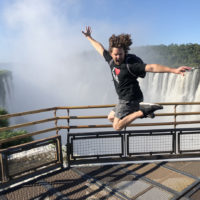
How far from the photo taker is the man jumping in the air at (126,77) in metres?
3.14

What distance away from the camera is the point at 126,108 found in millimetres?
3564

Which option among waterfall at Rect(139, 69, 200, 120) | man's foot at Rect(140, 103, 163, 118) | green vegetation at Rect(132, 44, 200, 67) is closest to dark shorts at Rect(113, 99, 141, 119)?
man's foot at Rect(140, 103, 163, 118)

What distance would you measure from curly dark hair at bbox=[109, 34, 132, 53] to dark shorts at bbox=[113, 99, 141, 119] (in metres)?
0.97

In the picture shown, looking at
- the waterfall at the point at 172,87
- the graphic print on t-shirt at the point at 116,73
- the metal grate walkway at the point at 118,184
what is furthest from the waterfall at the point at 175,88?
the graphic print on t-shirt at the point at 116,73

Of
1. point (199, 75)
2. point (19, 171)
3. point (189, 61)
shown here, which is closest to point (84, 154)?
point (19, 171)

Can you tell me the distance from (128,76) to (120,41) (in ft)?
1.97

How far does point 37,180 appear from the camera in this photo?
13.6 ft

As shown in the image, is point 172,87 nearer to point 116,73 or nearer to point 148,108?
point 148,108

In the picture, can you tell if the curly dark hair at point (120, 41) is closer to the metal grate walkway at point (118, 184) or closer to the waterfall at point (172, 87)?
the metal grate walkway at point (118, 184)

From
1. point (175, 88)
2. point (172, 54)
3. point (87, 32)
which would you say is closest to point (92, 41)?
point (87, 32)

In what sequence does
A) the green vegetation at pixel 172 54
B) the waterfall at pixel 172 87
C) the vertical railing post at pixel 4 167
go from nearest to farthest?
the vertical railing post at pixel 4 167, the waterfall at pixel 172 87, the green vegetation at pixel 172 54

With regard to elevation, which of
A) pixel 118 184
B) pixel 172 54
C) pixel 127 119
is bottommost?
pixel 118 184

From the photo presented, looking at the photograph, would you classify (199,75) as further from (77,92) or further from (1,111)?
(77,92)

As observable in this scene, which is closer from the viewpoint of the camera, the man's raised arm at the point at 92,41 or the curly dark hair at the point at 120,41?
the curly dark hair at the point at 120,41
